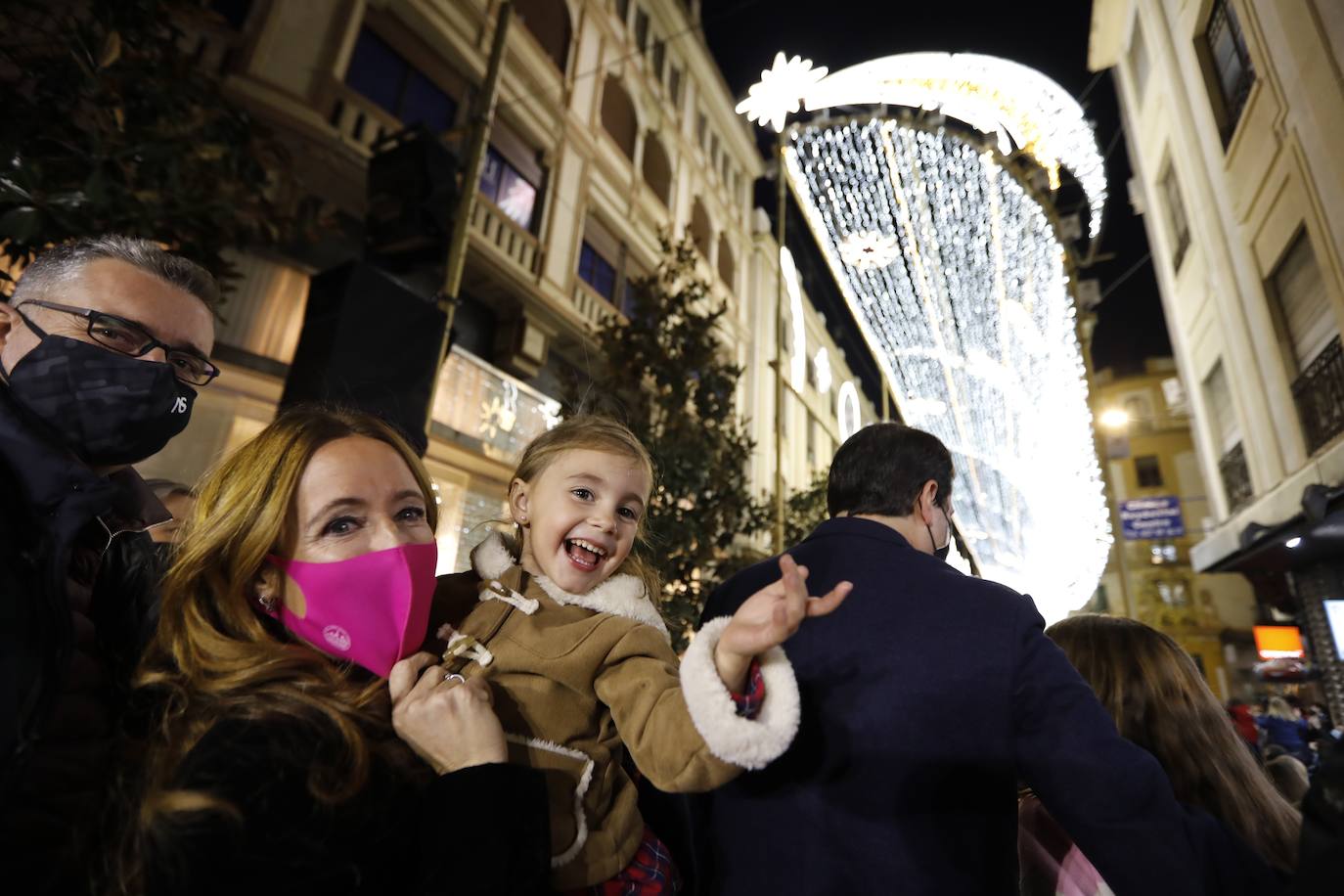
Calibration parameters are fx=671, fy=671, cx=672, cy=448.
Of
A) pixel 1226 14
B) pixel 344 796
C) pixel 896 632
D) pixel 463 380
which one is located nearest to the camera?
pixel 344 796

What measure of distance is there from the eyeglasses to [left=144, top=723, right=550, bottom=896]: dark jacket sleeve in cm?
109

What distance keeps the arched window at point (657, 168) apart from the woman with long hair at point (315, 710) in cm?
1529

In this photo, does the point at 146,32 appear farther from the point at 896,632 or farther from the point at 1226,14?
the point at 1226,14

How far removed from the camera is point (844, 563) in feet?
6.47

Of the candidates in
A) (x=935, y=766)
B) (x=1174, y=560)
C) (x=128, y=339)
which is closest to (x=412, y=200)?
(x=128, y=339)

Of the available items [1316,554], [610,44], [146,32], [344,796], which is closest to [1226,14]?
[1316,554]

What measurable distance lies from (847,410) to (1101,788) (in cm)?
2975

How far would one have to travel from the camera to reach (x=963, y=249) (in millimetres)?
9023

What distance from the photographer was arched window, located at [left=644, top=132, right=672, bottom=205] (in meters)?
15.6

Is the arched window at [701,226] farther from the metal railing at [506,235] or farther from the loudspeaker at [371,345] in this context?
the loudspeaker at [371,345]

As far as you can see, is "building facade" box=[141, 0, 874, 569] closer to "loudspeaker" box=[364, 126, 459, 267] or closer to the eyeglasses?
"loudspeaker" box=[364, 126, 459, 267]

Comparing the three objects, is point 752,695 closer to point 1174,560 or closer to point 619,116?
point 619,116

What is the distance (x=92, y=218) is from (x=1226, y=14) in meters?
12.3

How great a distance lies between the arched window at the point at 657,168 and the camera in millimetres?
15641
